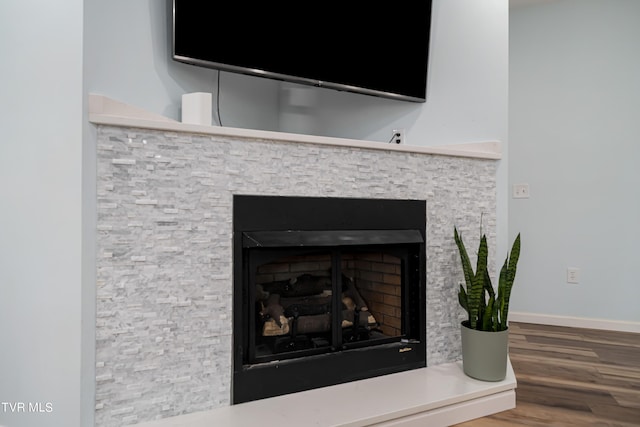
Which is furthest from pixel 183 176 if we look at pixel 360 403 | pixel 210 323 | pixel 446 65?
pixel 446 65

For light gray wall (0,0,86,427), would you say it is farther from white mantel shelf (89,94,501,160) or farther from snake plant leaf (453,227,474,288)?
snake plant leaf (453,227,474,288)

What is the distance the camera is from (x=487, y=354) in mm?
1896

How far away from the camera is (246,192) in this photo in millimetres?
1648

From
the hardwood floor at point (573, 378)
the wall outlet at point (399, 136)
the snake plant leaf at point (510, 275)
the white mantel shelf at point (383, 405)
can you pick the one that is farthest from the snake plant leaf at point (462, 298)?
the wall outlet at point (399, 136)

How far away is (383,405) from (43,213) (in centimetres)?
133

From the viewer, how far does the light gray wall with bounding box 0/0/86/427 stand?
133 centimetres

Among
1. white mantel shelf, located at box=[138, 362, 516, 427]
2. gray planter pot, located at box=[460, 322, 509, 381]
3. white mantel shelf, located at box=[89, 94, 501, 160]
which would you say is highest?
white mantel shelf, located at box=[89, 94, 501, 160]

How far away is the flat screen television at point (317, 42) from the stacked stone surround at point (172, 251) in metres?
0.42

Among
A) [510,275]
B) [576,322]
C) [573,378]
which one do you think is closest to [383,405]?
[510,275]

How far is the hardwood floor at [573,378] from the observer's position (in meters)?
1.82

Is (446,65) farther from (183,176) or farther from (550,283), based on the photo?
(550,283)

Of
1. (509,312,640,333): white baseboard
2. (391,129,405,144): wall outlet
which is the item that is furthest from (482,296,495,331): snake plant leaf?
(509,312,640,333): white baseboard

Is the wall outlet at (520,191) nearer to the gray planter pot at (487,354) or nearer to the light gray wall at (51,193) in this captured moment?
the gray planter pot at (487,354)

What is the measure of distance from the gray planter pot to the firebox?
0.72 ft
